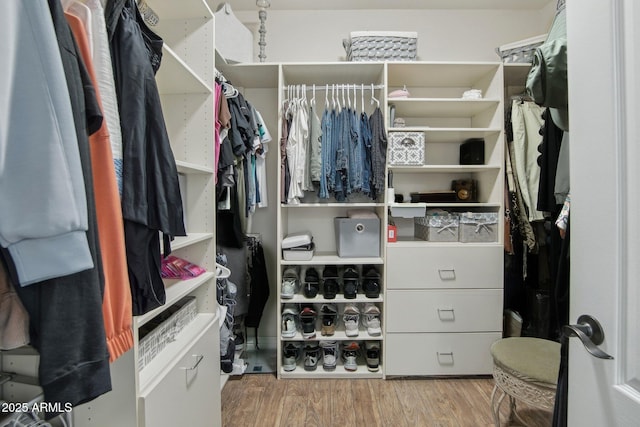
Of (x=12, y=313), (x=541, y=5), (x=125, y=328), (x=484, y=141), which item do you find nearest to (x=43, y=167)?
(x=12, y=313)

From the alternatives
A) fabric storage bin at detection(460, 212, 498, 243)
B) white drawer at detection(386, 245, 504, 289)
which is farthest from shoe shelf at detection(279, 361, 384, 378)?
fabric storage bin at detection(460, 212, 498, 243)

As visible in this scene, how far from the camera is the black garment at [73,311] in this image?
499 mm

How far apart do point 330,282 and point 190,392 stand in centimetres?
111

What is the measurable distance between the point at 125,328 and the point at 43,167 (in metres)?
0.40

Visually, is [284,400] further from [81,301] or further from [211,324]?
[81,301]

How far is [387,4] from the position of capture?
7.35 ft

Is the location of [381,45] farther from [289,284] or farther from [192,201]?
[289,284]

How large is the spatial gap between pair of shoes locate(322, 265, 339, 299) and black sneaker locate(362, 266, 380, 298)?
20cm

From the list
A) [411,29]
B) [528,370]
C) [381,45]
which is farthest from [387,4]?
[528,370]

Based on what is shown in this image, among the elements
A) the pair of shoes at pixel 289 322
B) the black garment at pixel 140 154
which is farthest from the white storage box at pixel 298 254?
the black garment at pixel 140 154

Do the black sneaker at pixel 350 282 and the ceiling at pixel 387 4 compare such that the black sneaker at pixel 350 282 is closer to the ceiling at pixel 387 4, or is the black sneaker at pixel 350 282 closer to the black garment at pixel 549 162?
the black garment at pixel 549 162

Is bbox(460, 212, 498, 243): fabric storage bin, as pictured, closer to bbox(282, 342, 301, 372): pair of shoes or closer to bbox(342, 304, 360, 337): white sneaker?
bbox(342, 304, 360, 337): white sneaker

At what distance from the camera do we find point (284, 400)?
179 cm

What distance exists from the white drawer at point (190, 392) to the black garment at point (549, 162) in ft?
5.40
